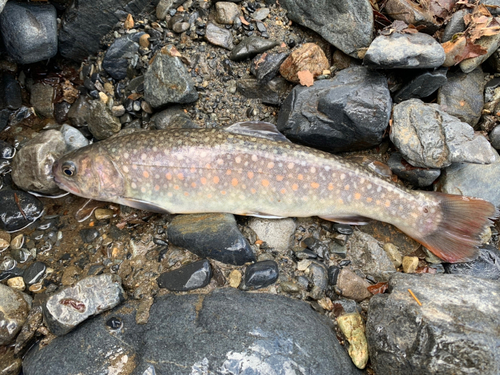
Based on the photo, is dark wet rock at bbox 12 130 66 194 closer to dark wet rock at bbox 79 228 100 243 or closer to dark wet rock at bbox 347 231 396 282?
dark wet rock at bbox 79 228 100 243

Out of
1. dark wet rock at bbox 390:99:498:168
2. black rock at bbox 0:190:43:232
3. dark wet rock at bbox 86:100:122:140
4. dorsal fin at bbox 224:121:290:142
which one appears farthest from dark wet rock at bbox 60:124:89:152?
dark wet rock at bbox 390:99:498:168

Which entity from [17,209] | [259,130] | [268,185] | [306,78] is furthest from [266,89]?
[17,209]

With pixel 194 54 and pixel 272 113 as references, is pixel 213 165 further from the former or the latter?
pixel 194 54

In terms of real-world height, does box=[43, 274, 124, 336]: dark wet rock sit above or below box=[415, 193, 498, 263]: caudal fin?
below

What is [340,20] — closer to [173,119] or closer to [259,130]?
[259,130]

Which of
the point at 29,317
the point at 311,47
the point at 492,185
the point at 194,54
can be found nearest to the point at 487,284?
the point at 492,185

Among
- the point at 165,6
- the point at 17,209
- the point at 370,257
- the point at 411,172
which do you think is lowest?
the point at 17,209
